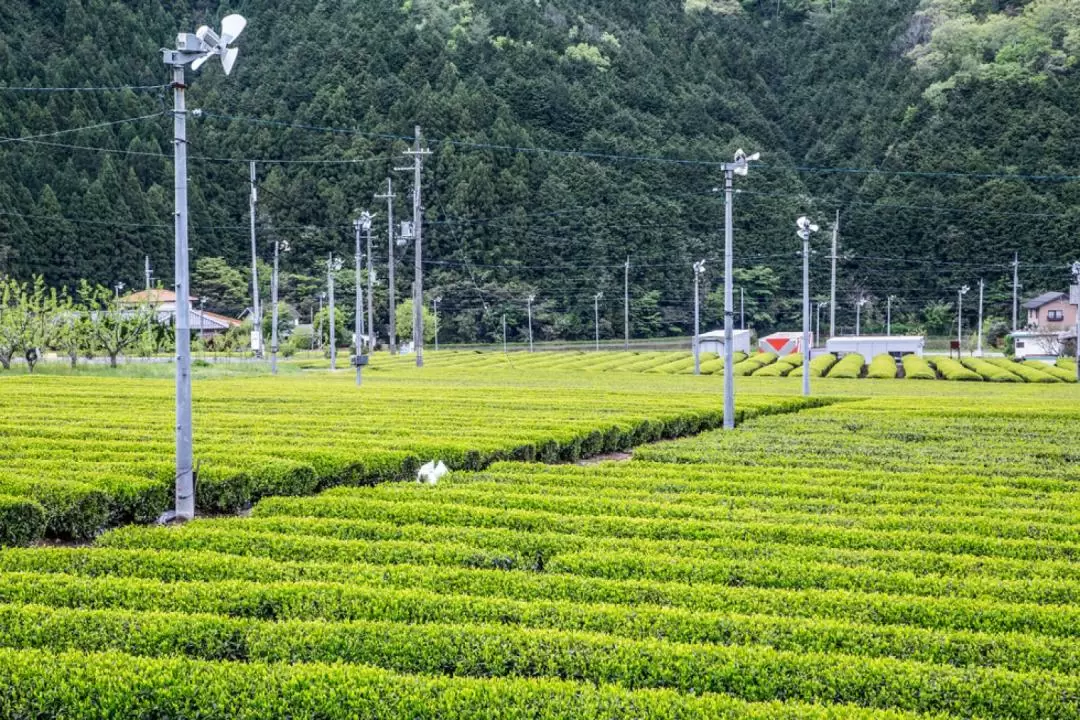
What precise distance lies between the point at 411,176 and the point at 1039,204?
49753 mm

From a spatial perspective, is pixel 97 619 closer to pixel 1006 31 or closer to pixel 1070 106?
pixel 1070 106

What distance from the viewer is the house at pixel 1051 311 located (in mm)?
78625

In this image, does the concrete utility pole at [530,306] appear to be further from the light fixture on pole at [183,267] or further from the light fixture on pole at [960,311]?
the light fixture on pole at [183,267]

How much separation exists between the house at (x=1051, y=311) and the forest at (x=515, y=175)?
270cm

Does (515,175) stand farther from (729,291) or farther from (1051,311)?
(729,291)

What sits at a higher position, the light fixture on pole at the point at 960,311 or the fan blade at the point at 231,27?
the fan blade at the point at 231,27

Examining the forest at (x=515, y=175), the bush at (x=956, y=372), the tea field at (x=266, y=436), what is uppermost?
the forest at (x=515, y=175)

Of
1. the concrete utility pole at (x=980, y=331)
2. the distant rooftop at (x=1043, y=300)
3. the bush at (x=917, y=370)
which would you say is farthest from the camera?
the distant rooftop at (x=1043, y=300)

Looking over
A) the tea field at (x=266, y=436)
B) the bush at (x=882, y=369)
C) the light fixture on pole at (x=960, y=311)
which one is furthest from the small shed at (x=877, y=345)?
the tea field at (x=266, y=436)

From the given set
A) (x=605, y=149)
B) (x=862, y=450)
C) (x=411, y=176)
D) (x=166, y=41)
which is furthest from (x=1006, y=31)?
(x=862, y=450)

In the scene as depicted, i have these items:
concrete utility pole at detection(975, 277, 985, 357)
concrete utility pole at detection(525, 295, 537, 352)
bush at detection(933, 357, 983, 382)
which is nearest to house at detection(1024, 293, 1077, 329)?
concrete utility pole at detection(975, 277, 985, 357)

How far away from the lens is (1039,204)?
3113 inches

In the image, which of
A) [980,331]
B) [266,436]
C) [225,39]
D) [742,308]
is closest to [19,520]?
[225,39]

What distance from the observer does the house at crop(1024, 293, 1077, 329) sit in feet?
258
